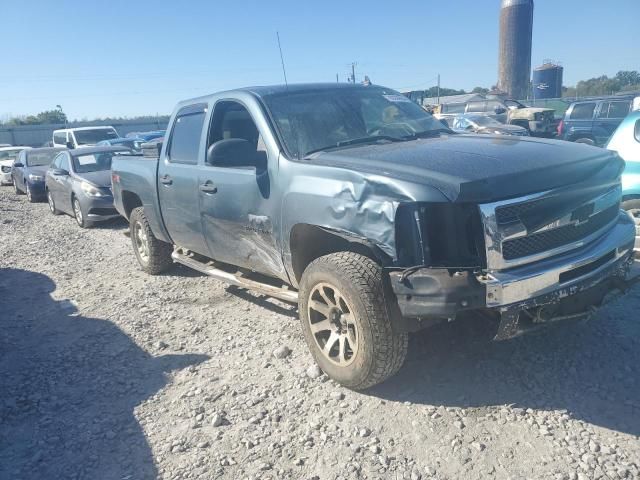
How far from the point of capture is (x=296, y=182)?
3582mm

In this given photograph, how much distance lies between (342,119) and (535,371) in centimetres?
233

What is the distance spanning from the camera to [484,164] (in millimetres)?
3105

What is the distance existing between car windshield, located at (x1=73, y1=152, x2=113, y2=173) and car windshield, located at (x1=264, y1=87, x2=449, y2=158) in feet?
26.4

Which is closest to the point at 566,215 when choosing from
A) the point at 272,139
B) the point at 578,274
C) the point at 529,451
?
the point at 578,274

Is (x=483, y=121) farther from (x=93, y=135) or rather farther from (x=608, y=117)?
(x=93, y=135)

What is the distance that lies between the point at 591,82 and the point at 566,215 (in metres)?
71.9

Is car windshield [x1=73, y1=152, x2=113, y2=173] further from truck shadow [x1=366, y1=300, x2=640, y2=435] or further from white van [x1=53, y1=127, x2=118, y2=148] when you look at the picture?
white van [x1=53, y1=127, x2=118, y2=148]

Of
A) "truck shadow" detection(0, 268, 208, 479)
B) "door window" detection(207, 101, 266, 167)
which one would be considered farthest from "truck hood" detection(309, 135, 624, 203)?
"truck shadow" detection(0, 268, 208, 479)

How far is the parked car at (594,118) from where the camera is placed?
45.8 feet

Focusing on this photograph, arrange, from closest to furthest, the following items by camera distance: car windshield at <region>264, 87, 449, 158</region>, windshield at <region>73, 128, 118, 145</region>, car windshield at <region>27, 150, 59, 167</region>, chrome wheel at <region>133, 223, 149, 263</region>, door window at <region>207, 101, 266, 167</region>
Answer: car windshield at <region>264, 87, 449, 158</region> → door window at <region>207, 101, 266, 167</region> → chrome wheel at <region>133, 223, 149, 263</region> → car windshield at <region>27, 150, 59, 167</region> → windshield at <region>73, 128, 118, 145</region>

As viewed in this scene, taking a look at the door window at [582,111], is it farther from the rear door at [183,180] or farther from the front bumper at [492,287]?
the front bumper at [492,287]

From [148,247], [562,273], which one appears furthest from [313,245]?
[148,247]

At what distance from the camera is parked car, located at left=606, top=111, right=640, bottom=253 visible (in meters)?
5.60

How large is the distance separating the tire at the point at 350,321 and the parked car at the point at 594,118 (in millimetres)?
12555
